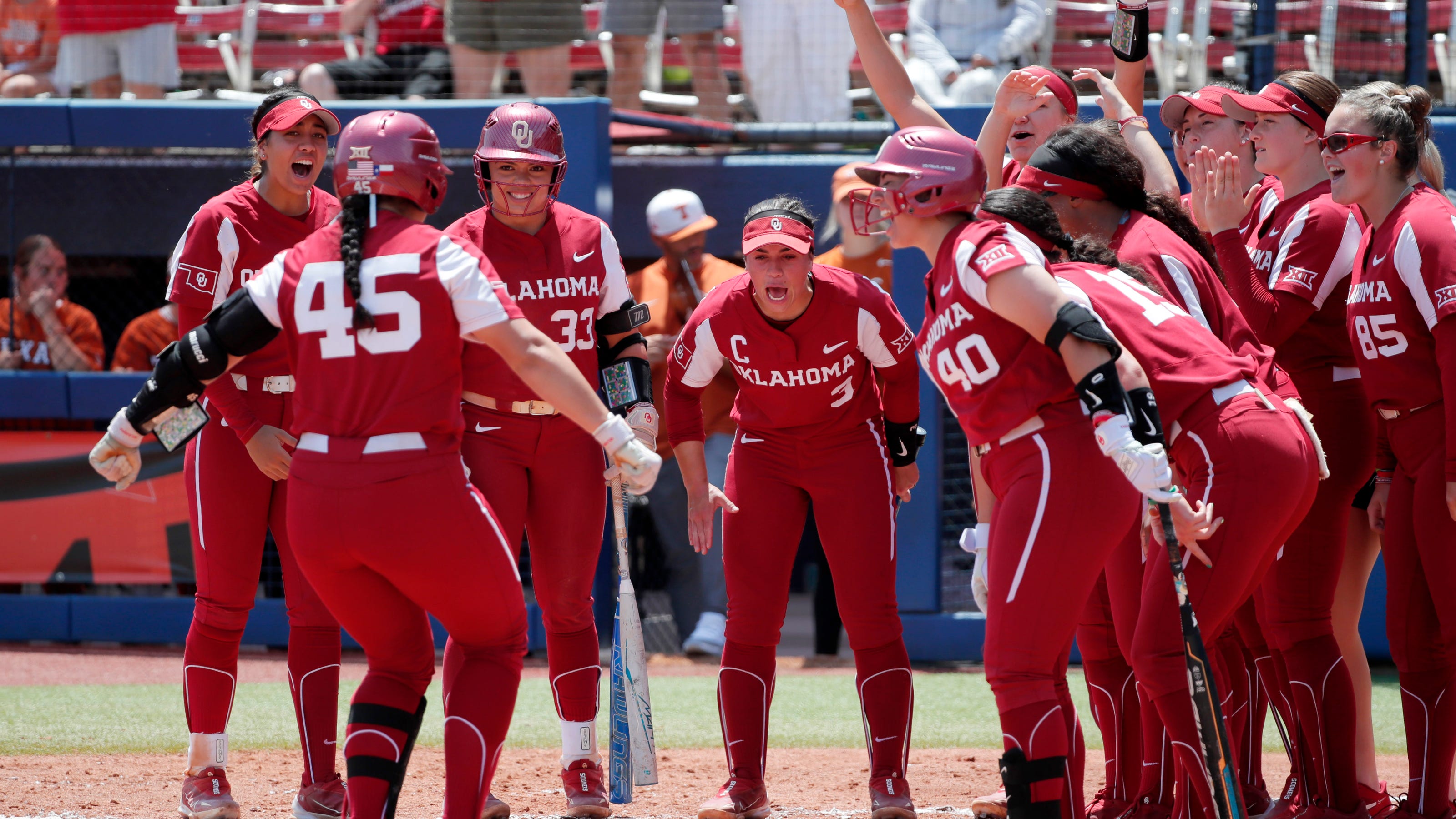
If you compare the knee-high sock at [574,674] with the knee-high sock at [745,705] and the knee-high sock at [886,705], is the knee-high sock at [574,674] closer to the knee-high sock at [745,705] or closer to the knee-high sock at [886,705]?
the knee-high sock at [745,705]

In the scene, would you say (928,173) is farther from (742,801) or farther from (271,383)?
(271,383)

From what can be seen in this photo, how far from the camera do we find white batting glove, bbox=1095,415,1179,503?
126 inches

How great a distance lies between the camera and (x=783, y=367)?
447 centimetres

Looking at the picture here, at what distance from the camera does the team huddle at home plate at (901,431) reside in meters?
3.37

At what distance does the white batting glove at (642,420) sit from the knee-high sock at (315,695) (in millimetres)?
1145

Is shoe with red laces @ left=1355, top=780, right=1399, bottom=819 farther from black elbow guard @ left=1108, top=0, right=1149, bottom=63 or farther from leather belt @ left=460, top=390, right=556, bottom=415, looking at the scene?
leather belt @ left=460, top=390, right=556, bottom=415

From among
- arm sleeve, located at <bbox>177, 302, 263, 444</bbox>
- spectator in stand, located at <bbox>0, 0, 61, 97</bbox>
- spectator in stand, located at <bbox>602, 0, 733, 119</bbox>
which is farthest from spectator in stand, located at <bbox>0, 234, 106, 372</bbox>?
arm sleeve, located at <bbox>177, 302, 263, 444</bbox>

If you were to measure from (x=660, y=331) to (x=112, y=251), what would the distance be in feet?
12.3

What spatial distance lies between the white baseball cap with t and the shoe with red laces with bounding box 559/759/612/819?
3735mm

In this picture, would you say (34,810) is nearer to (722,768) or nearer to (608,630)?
(722,768)

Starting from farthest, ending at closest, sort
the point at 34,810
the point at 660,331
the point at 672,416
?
the point at 660,331 < the point at 672,416 < the point at 34,810

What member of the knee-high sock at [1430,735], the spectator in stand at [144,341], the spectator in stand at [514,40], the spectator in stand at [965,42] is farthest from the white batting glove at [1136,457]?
the spectator in stand at [144,341]

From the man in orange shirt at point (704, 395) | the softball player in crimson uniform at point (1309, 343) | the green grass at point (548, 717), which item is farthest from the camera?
the man in orange shirt at point (704, 395)

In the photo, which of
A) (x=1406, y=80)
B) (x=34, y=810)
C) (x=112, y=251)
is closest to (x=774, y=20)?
(x=1406, y=80)
